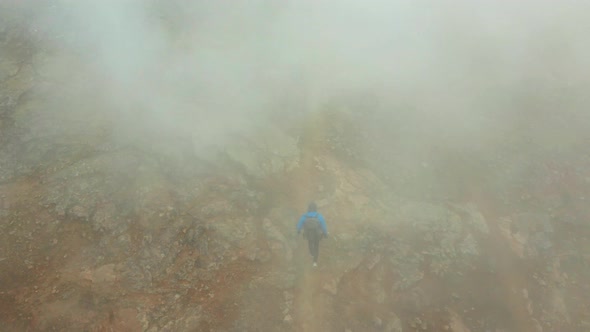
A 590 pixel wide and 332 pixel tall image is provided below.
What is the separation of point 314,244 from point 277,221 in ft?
5.41

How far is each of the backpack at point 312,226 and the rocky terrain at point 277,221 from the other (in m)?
1.13

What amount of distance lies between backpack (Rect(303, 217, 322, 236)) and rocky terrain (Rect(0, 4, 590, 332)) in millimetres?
1128

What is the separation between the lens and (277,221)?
430 inches

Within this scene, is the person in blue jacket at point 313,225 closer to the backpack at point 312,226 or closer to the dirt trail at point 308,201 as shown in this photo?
the backpack at point 312,226

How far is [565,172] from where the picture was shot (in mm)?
12984

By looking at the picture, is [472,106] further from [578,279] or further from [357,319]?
[357,319]

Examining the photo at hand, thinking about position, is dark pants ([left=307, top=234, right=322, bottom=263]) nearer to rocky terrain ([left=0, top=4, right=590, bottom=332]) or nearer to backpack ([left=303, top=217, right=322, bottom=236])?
backpack ([left=303, top=217, right=322, bottom=236])

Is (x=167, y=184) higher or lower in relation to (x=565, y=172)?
lower

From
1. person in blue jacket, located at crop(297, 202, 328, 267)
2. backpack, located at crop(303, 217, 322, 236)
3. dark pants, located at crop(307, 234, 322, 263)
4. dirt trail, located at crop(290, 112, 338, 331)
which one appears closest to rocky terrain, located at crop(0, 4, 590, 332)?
dirt trail, located at crop(290, 112, 338, 331)

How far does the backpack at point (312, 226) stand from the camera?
371 inches

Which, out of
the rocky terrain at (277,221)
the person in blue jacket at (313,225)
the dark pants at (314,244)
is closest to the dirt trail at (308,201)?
the rocky terrain at (277,221)

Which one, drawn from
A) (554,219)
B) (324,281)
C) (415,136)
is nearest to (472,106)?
(415,136)

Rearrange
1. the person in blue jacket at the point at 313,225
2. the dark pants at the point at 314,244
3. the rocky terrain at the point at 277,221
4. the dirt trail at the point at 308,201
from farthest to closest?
the dark pants at the point at 314,244
the person in blue jacket at the point at 313,225
the rocky terrain at the point at 277,221
the dirt trail at the point at 308,201

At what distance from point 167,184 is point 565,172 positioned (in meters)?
13.1
